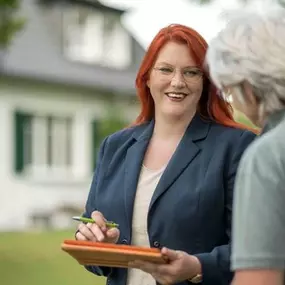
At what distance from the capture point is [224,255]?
3.07 metres

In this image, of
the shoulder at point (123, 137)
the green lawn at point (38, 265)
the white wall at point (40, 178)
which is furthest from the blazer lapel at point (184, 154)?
the white wall at point (40, 178)

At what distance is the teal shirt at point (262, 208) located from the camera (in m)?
2.05

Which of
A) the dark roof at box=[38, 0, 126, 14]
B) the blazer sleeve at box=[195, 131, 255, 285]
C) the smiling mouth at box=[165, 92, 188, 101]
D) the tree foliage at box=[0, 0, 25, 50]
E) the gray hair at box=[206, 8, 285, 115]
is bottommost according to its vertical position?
the blazer sleeve at box=[195, 131, 255, 285]

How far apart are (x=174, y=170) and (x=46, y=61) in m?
20.7

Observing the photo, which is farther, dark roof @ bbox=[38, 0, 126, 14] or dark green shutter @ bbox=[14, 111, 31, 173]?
dark roof @ bbox=[38, 0, 126, 14]

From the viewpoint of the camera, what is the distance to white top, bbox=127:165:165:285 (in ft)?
10.5

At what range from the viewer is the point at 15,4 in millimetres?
14688

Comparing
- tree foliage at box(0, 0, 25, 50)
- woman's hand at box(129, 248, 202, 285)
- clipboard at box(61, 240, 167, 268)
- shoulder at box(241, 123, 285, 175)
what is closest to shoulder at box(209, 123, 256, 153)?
woman's hand at box(129, 248, 202, 285)

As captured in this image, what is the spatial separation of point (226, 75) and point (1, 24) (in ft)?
43.2

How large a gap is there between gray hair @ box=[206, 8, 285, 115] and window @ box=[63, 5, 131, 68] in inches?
874

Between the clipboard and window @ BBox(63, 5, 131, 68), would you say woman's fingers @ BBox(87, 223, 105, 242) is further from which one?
window @ BBox(63, 5, 131, 68)

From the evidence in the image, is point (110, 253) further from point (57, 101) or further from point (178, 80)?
point (57, 101)

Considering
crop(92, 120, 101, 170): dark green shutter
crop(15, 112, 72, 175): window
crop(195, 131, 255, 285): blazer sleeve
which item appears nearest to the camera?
crop(195, 131, 255, 285): blazer sleeve

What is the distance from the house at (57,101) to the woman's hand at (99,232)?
703 inches
